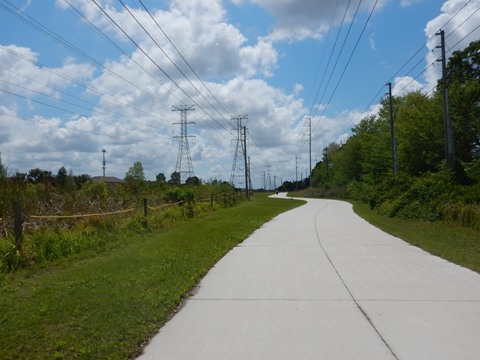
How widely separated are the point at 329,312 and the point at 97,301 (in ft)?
11.0

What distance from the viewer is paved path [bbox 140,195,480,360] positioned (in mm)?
4922

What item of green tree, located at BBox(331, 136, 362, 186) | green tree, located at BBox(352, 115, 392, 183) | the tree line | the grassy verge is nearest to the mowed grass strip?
the grassy verge

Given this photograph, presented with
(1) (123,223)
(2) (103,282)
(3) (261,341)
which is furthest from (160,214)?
(3) (261,341)

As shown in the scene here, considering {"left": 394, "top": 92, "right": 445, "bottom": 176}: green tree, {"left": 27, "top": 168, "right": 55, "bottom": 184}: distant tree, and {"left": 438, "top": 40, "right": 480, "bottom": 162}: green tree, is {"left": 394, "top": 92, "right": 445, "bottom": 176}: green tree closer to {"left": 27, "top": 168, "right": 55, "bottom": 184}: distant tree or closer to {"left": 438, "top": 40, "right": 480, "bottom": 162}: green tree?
{"left": 438, "top": 40, "right": 480, "bottom": 162}: green tree

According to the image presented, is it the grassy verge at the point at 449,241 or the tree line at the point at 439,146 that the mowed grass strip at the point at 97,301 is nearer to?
the grassy verge at the point at 449,241

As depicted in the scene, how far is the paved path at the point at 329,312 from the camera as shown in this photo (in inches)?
194

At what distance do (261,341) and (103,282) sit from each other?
3.83m

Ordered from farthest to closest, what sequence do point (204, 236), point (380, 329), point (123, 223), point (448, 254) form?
1. point (123, 223)
2. point (204, 236)
3. point (448, 254)
4. point (380, 329)

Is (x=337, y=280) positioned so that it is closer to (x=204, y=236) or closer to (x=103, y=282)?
(x=103, y=282)

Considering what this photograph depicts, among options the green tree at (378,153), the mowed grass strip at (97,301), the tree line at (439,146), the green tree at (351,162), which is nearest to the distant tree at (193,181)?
the tree line at (439,146)

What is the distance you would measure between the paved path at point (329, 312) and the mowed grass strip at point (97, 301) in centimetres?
35

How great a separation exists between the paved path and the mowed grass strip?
0.35 meters

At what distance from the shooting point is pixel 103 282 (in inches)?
313

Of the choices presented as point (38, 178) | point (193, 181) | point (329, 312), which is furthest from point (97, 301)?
point (193, 181)
